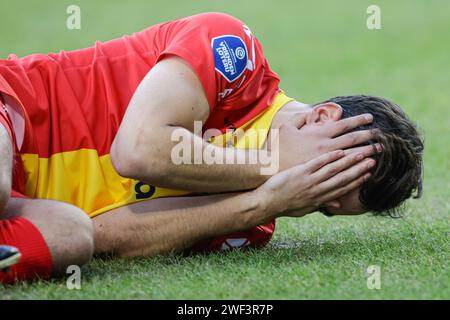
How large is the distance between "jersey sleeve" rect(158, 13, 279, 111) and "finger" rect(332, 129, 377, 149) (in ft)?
1.19

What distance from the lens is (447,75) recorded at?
9594 mm

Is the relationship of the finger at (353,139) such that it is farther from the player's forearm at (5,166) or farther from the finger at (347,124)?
the player's forearm at (5,166)

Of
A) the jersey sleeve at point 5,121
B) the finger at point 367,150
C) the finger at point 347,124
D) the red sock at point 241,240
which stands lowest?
the red sock at point 241,240

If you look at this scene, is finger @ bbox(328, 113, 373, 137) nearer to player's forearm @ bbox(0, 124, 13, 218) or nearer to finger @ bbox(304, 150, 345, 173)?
finger @ bbox(304, 150, 345, 173)

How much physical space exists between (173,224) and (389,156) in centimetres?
87

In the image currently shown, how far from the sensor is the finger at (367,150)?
3.47 meters

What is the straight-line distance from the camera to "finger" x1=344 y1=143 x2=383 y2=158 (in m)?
3.47

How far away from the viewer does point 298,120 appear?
3613 mm

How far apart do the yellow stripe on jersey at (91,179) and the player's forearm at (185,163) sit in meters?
0.15

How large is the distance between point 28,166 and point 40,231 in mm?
497

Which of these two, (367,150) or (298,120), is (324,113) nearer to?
(298,120)

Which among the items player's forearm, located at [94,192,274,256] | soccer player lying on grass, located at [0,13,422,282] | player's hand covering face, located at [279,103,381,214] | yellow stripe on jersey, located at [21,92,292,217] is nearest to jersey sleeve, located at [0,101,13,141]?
soccer player lying on grass, located at [0,13,422,282]

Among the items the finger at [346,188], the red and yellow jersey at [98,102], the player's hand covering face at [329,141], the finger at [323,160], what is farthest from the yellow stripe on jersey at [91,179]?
the finger at [346,188]

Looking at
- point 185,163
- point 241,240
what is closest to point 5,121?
point 185,163
